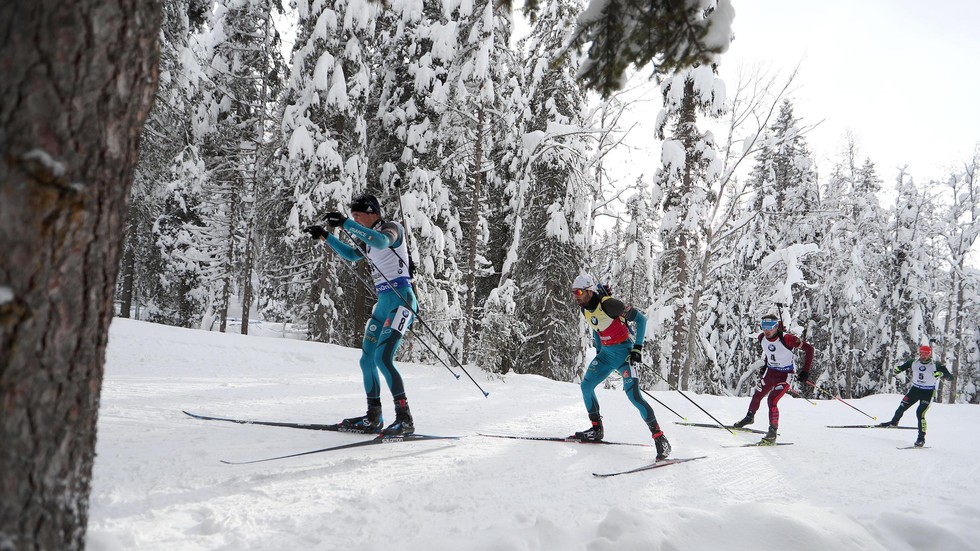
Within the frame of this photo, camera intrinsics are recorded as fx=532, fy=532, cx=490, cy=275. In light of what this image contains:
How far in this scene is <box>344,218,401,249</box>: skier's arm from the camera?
516 cm

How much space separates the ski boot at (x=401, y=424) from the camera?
5449 millimetres

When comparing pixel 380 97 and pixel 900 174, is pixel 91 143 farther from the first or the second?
pixel 900 174

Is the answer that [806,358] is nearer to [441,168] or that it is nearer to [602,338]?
[602,338]

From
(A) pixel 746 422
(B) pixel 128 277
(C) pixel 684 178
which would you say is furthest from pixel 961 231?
(B) pixel 128 277

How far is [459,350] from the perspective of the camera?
51.2ft

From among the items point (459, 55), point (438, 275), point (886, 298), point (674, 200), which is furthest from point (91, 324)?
point (886, 298)

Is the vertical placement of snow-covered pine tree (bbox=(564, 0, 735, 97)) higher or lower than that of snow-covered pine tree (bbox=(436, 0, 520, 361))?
lower

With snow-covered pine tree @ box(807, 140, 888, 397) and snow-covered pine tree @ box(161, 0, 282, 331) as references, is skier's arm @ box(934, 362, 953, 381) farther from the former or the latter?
snow-covered pine tree @ box(161, 0, 282, 331)

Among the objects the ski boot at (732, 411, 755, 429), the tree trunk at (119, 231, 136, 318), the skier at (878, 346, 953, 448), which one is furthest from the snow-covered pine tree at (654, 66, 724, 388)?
the tree trunk at (119, 231, 136, 318)

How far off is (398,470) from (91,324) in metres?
3.17

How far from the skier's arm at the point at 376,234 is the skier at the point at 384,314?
0.01 metres

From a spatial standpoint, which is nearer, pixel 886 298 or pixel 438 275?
pixel 438 275

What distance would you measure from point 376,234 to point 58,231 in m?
3.84

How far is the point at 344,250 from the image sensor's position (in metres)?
5.63
